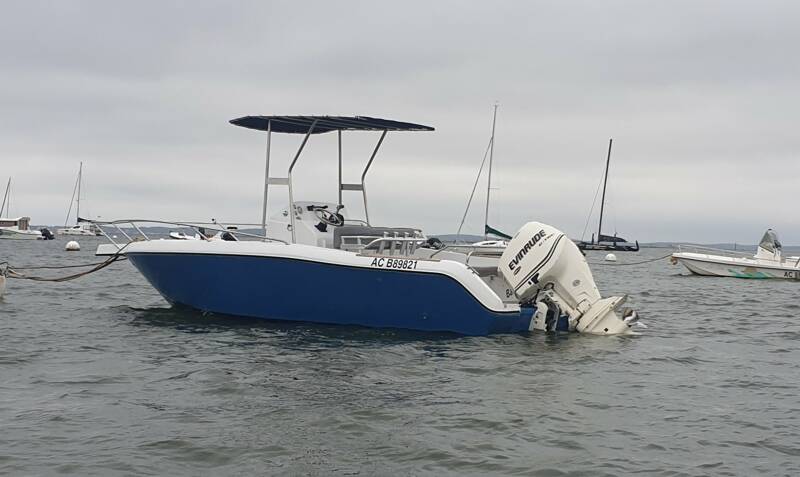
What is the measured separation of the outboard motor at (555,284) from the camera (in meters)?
12.0

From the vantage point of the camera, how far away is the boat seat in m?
12.9

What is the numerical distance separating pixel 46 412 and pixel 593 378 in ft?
18.9

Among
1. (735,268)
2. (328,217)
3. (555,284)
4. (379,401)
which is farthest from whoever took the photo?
(735,268)

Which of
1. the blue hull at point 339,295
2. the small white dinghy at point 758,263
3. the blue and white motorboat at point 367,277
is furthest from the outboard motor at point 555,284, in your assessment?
the small white dinghy at point 758,263

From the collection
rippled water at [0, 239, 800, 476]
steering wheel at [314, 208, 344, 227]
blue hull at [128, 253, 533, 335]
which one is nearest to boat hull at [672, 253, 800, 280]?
rippled water at [0, 239, 800, 476]

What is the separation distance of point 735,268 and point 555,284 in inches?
865

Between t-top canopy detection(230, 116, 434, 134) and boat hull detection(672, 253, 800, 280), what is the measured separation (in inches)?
843

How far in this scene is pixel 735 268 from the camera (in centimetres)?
3142

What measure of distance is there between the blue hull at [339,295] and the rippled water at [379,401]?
0.24 meters

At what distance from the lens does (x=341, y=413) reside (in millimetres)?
7309

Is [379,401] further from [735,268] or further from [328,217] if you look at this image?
[735,268]

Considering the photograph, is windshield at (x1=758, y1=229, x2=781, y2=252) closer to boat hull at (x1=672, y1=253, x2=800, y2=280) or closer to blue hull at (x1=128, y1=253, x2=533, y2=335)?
boat hull at (x1=672, y1=253, x2=800, y2=280)

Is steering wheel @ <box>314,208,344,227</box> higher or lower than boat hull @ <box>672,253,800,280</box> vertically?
higher

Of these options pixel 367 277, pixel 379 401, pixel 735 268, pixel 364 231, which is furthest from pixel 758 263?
pixel 379 401
